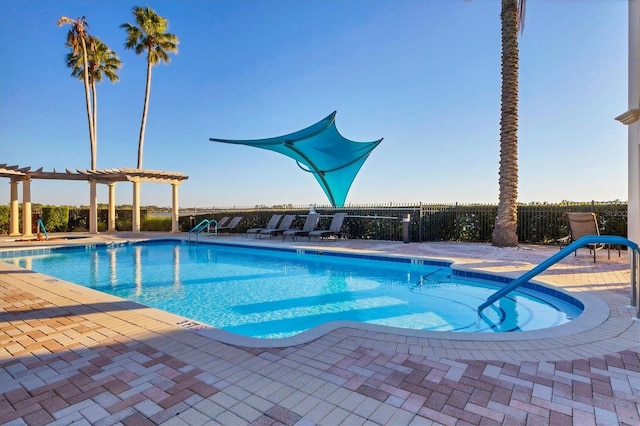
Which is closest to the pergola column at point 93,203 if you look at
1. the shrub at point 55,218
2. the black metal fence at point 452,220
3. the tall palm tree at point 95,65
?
the shrub at point 55,218

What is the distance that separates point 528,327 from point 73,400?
449cm

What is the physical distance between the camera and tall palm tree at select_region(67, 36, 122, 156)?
64.1 feet

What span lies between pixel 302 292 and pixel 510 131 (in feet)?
25.7

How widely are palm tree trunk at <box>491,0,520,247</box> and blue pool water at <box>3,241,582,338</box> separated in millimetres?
3659

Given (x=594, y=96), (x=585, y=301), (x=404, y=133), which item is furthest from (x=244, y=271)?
(x=404, y=133)

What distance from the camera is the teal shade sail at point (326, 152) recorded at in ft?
58.2

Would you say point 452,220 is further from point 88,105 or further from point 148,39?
point 88,105

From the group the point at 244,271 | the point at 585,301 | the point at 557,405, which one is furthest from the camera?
the point at 244,271

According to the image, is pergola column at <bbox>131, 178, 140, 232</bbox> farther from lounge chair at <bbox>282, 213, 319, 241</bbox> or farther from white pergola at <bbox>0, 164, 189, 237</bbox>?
lounge chair at <bbox>282, 213, 319, 241</bbox>

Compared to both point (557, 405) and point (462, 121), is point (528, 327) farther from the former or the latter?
point (462, 121)

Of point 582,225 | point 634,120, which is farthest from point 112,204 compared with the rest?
point 634,120

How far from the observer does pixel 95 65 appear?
20.0 meters

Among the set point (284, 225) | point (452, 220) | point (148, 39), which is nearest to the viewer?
point (452, 220)

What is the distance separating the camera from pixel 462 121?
14.9 meters
